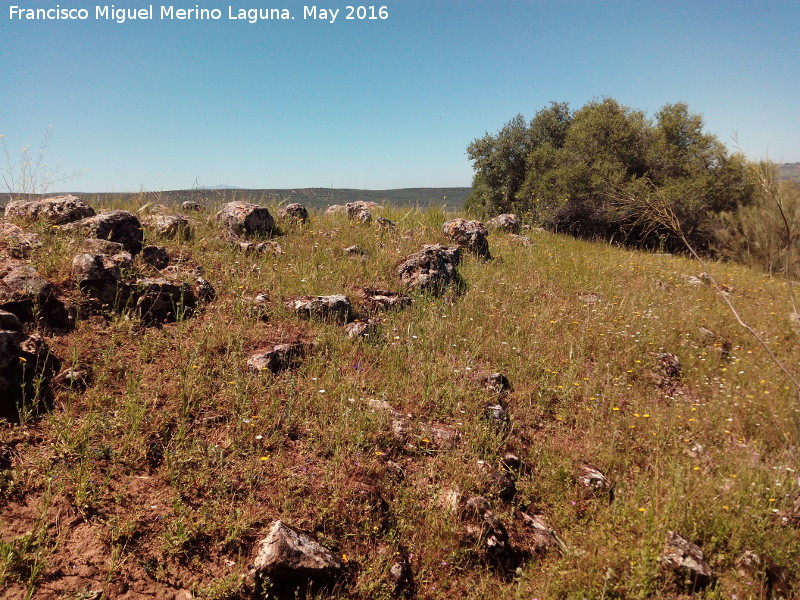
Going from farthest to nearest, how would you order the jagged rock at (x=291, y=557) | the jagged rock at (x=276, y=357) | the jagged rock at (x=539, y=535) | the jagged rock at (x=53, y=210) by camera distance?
the jagged rock at (x=53, y=210) → the jagged rock at (x=276, y=357) → the jagged rock at (x=539, y=535) → the jagged rock at (x=291, y=557)

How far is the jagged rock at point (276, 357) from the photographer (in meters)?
4.58

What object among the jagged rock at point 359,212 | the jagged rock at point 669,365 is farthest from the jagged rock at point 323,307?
the jagged rock at point 359,212

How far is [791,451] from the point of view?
402 centimetres

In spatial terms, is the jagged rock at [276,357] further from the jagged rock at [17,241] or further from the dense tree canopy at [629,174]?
the dense tree canopy at [629,174]

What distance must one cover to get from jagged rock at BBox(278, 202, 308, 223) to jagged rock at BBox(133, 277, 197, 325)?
13.7 ft

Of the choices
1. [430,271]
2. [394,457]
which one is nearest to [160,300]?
[394,457]

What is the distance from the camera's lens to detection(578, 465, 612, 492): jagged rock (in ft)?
12.4

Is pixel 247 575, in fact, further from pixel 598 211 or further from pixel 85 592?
pixel 598 211

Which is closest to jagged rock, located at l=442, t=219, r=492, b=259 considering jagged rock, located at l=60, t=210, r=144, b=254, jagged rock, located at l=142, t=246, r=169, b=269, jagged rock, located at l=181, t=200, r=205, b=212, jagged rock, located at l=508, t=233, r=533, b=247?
jagged rock, located at l=508, t=233, r=533, b=247

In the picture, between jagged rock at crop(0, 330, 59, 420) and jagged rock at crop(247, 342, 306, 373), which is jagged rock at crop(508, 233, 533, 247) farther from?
jagged rock at crop(0, 330, 59, 420)

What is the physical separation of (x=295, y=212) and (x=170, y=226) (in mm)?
2926

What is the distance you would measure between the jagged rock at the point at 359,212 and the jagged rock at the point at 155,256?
4.77m

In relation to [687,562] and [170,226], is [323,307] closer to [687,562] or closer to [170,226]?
[170,226]

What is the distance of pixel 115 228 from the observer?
249 inches
